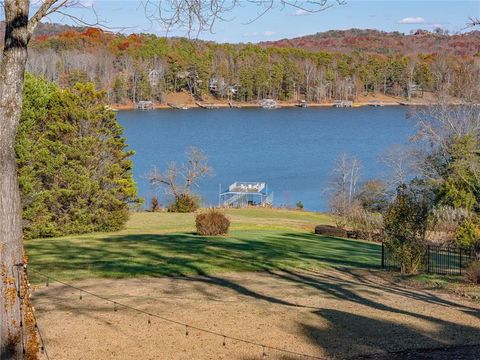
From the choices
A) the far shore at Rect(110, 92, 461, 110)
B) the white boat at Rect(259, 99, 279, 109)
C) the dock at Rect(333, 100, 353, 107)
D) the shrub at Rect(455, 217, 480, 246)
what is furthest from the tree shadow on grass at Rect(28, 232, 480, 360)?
the dock at Rect(333, 100, 353, 107)

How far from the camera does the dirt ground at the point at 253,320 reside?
28.1 feet

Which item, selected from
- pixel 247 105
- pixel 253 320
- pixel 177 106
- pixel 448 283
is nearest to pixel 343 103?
pixel 247 105

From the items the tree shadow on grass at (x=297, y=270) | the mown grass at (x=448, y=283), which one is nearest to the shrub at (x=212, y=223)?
the tree shadow on grass at (x=297, y=270)

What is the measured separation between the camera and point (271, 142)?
90688mm

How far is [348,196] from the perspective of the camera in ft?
158

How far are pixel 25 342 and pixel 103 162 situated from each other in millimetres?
25611

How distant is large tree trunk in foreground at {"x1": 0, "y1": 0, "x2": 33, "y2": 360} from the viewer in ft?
22.1

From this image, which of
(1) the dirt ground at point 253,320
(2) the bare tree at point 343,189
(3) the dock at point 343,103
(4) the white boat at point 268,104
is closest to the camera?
(1) the dirt ground at point 253,320

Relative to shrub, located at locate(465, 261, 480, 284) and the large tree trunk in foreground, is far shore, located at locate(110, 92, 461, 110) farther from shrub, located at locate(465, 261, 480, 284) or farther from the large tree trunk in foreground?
the large tree trunk in foreground

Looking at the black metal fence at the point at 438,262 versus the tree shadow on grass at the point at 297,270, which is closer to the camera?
the tree shadow on grass at the point at 297,270

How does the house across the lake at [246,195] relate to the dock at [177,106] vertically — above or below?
below

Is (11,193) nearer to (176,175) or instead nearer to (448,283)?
(448,283)

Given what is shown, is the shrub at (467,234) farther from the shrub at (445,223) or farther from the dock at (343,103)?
the dock at (343,103)

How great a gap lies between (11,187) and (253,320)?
4.40 meters
